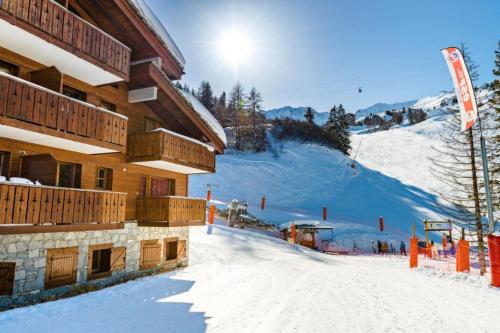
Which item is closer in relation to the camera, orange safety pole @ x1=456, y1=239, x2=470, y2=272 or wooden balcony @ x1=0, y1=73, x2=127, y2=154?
wooden balcony @ x1=0, y1=73, x2=127, y2=154

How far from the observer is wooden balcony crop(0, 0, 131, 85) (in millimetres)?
9734

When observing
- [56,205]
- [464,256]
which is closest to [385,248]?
[464,256]

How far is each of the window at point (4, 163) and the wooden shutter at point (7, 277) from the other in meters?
2.59

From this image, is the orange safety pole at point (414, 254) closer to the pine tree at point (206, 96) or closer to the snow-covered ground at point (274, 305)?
the snow-covered ground at point (274, 305)

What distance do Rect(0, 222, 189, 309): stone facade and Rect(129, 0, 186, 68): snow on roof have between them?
835 cm

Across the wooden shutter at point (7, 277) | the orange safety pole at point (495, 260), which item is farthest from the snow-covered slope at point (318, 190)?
the wooden shutter at point (7, 277)

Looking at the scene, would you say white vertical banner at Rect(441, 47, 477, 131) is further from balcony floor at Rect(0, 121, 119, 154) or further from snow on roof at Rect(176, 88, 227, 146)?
balcony floor at Rect(0, 121, 119, 154)

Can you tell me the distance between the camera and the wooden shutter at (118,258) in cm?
1339

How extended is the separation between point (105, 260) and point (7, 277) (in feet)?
12.5

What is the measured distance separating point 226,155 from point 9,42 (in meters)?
45.1

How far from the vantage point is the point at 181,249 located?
Result: 17.3 metres

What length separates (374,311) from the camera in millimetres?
8836

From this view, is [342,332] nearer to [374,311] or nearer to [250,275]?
[374,311]

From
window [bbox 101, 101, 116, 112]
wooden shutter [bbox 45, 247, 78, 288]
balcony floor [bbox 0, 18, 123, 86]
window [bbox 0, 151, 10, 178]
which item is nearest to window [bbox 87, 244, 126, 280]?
wooden shutter [bbox 45, 247, 78, 288]
